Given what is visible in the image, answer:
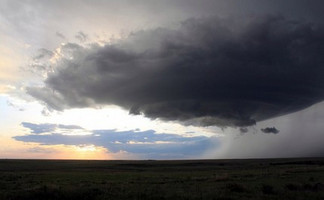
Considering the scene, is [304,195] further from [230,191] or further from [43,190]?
[43,190]

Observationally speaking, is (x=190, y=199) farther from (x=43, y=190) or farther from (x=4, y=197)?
(x=4, y=197)

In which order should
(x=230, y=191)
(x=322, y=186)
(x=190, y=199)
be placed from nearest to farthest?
(x=190, y=199), (x=230, y=191), (x=322, y=186)

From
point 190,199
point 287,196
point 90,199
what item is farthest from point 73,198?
point 287,196

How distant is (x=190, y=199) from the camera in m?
23.0

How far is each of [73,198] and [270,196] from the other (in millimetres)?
13708

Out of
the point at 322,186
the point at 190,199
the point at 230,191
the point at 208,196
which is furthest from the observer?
the point at 322,186

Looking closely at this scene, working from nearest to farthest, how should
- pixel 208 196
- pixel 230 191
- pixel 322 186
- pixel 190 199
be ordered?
pixel 190 199
pixel 208 196
pixel 230 191
pixel 322 186

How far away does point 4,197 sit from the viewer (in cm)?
2398

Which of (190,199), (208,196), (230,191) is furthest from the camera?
(230,191)

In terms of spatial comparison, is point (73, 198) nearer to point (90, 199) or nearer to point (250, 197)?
point (90, 199)

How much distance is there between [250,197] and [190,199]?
16.0 feet

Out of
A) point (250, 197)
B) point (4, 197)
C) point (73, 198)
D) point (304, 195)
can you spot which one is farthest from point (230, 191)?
point (4, 197)

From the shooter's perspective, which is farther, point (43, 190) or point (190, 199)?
point (43, 190)

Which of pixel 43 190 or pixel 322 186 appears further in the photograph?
pixel 322 186
